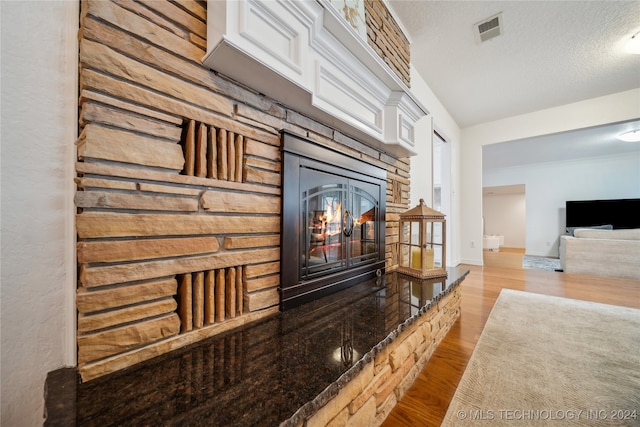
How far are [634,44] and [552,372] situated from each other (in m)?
3.44

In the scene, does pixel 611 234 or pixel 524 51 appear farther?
pixel 611 234

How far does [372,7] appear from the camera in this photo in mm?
1908

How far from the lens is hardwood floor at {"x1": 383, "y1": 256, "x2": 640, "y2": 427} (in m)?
1.12

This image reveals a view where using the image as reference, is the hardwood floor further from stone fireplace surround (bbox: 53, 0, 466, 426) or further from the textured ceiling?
the textured ceiling

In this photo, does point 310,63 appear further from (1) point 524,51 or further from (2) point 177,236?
(1) point 524,51

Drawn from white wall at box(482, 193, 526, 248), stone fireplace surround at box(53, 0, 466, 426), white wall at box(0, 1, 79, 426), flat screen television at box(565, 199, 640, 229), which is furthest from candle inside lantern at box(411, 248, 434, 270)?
white wall at box(482, 193, 526, 248)

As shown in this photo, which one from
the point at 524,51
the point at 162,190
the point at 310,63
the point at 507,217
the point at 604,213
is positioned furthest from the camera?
the point at 507,217

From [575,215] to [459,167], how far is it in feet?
14.8

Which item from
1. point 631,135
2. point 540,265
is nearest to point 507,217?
point 540,265

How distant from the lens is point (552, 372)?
4.42ft

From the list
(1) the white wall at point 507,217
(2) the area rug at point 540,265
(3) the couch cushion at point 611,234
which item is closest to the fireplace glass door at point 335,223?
(2) the area rug at point 540,265

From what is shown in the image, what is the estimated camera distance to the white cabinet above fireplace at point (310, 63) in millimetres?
895

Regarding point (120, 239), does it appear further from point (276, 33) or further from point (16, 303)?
point (276, 33)

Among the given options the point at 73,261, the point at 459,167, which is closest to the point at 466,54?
the point at 459,167
